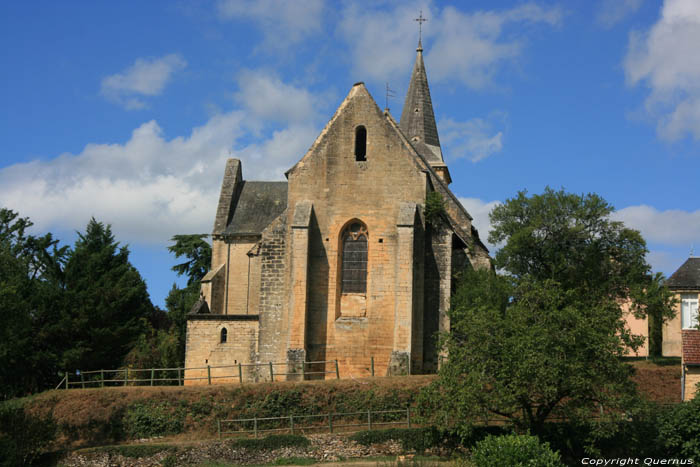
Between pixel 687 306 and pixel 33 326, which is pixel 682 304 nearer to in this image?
pixel 687 306

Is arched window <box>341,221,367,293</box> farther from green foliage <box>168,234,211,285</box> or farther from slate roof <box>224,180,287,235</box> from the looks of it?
green foliage <box>168,234,211,285</box>

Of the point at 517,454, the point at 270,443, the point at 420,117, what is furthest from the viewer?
the point at 420,117

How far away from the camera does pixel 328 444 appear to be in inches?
920

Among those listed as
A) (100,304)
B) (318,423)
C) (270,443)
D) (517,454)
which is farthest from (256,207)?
(517,454)

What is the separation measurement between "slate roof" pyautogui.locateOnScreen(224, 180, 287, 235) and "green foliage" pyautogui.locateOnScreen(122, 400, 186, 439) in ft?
48.2

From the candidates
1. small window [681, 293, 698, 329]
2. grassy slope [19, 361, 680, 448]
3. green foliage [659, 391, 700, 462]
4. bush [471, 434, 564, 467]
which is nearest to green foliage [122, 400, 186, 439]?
grassy slope [19, 361, 680, 448]

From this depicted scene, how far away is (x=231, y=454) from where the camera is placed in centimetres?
2308

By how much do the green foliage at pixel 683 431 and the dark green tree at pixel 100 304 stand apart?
87.8 ft

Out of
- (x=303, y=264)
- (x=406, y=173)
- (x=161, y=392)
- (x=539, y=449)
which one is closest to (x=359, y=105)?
(x=406, y=173)

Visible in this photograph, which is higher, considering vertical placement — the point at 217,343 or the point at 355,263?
the point at 355,263

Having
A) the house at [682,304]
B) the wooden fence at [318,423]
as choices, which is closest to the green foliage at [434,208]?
the wooden fence at [318,423]

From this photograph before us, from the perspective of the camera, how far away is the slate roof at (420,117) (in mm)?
47406

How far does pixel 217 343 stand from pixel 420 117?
75.0 feet

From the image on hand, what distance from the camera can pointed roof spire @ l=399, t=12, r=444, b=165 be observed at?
155 feet
